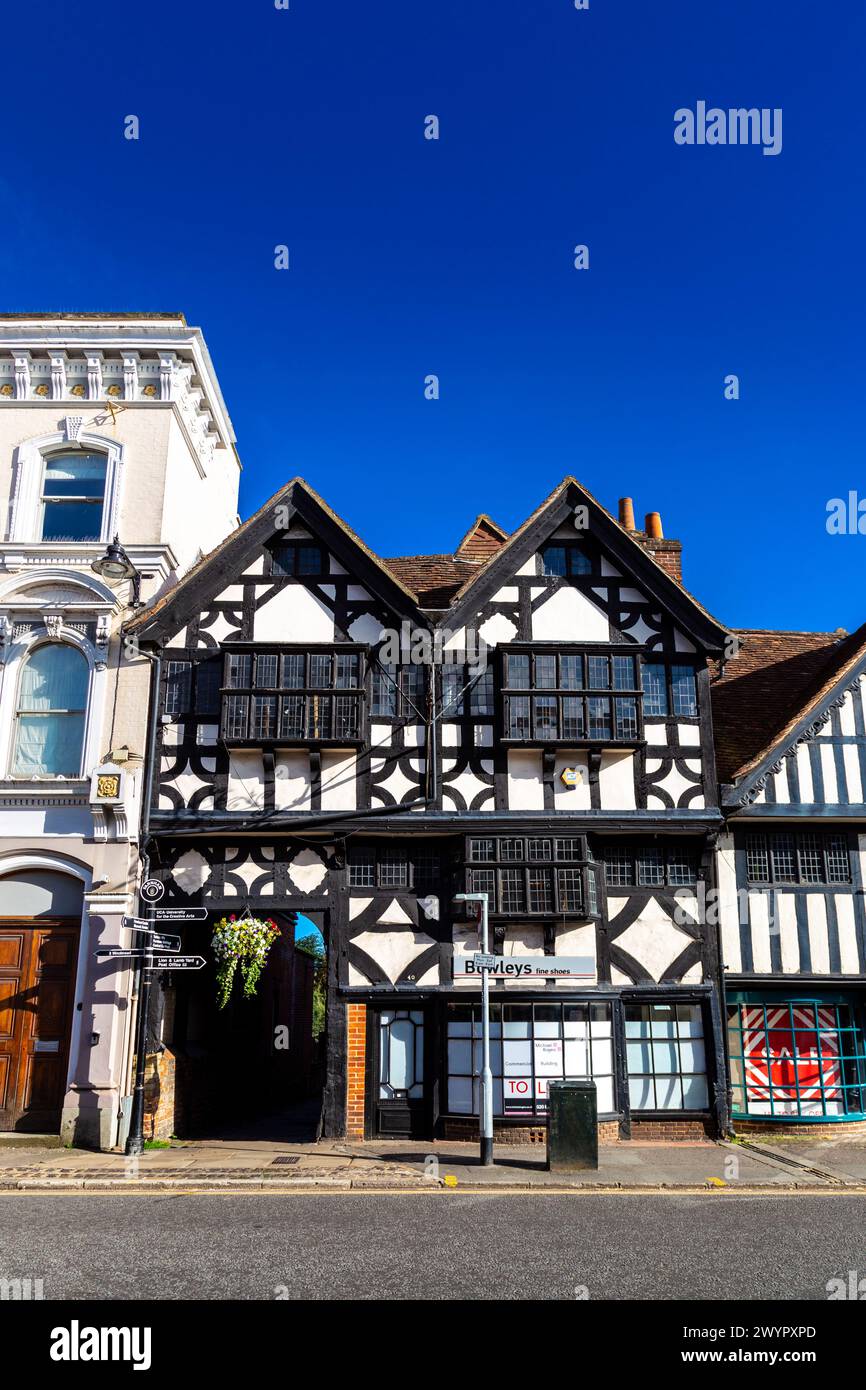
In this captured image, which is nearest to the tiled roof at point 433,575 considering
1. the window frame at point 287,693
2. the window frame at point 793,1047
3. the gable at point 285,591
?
the gable at point 285,591

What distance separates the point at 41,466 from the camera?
20.1m

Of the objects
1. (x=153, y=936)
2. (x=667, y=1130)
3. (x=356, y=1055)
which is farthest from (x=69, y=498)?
(x=667, y=1130)

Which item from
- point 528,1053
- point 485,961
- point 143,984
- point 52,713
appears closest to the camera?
point 485,961

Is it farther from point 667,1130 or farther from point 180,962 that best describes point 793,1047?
point 180,962

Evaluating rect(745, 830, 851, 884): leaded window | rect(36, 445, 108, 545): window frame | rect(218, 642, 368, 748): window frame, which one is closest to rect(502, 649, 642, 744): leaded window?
rect(218, 642, 368, 748): window frame

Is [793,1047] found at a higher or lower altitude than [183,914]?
lower

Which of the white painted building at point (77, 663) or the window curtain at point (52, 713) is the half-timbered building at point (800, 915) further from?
the window curtain at point (52, 713)

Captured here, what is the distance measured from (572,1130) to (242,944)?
6288mm

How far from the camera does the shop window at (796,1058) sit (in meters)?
18.6

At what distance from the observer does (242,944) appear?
1755 centimetres

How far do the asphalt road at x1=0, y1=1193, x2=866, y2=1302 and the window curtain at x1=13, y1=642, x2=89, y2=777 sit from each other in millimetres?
7789

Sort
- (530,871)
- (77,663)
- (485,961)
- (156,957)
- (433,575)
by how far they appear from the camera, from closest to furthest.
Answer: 1. (485,961)
2. (156,957)
3. (530,871)
4. (77,663)
5. (433,575)

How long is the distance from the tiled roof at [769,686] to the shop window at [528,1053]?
5.35 meters

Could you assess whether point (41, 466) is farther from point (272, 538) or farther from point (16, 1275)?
point (16, 1275)
